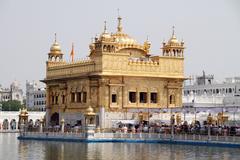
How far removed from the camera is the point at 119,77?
43.7 m

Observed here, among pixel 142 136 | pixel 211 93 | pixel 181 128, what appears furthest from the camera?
pixel 211 93

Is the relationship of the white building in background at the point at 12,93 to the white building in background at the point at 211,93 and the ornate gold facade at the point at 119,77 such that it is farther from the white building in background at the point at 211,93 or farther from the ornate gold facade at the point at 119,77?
the ornate gold facade at the point at 119,77

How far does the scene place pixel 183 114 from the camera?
4475 cm

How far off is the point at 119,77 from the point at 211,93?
117ft

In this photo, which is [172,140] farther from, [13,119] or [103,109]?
[13,119]

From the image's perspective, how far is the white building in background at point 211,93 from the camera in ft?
210

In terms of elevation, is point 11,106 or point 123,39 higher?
point 123,39

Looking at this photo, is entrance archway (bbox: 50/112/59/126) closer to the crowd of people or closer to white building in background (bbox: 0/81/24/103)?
the crowd of people

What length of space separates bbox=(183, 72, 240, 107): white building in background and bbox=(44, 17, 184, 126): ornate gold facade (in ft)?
45.6

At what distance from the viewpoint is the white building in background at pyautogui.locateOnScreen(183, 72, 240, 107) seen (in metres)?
64.1

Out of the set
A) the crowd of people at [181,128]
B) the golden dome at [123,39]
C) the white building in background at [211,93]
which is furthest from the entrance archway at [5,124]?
the crowd of people at [181,128]

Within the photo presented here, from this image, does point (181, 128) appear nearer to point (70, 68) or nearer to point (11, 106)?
point (70, 68)

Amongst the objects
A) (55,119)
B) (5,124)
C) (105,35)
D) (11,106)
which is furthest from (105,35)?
(11,106)

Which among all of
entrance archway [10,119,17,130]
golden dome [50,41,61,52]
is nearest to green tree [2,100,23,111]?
entrance archway [10,119,17,130]
